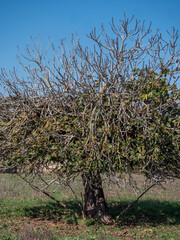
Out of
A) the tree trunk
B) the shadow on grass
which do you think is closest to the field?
the shadow on grass

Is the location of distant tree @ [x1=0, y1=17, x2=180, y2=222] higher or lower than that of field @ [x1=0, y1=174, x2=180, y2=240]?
higher

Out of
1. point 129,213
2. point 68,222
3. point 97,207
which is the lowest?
point 68,222

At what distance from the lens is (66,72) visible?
7223 millimetres

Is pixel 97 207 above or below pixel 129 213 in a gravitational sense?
above

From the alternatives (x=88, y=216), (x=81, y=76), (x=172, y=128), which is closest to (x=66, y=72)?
(x=81, y=76)

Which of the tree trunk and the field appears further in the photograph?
the tree trunk

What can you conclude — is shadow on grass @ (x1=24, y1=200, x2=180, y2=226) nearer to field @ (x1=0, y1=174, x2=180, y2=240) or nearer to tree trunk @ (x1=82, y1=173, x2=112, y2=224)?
field @ (x1=0, y1=174, x2=180, y2=240)

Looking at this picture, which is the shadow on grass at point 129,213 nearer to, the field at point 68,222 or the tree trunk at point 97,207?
the field at point 68,222

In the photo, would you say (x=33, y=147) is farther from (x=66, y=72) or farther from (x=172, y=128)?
(x=172, y=128)

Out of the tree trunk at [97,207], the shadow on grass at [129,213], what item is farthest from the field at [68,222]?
the tree trunk at [97,207]

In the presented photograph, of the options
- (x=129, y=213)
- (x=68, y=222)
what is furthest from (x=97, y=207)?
(x=129, y=213)

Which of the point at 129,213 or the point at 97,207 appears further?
the point at 129,213

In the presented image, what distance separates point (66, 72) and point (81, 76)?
1.33ft

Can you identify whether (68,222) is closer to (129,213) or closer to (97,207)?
(97,207)
